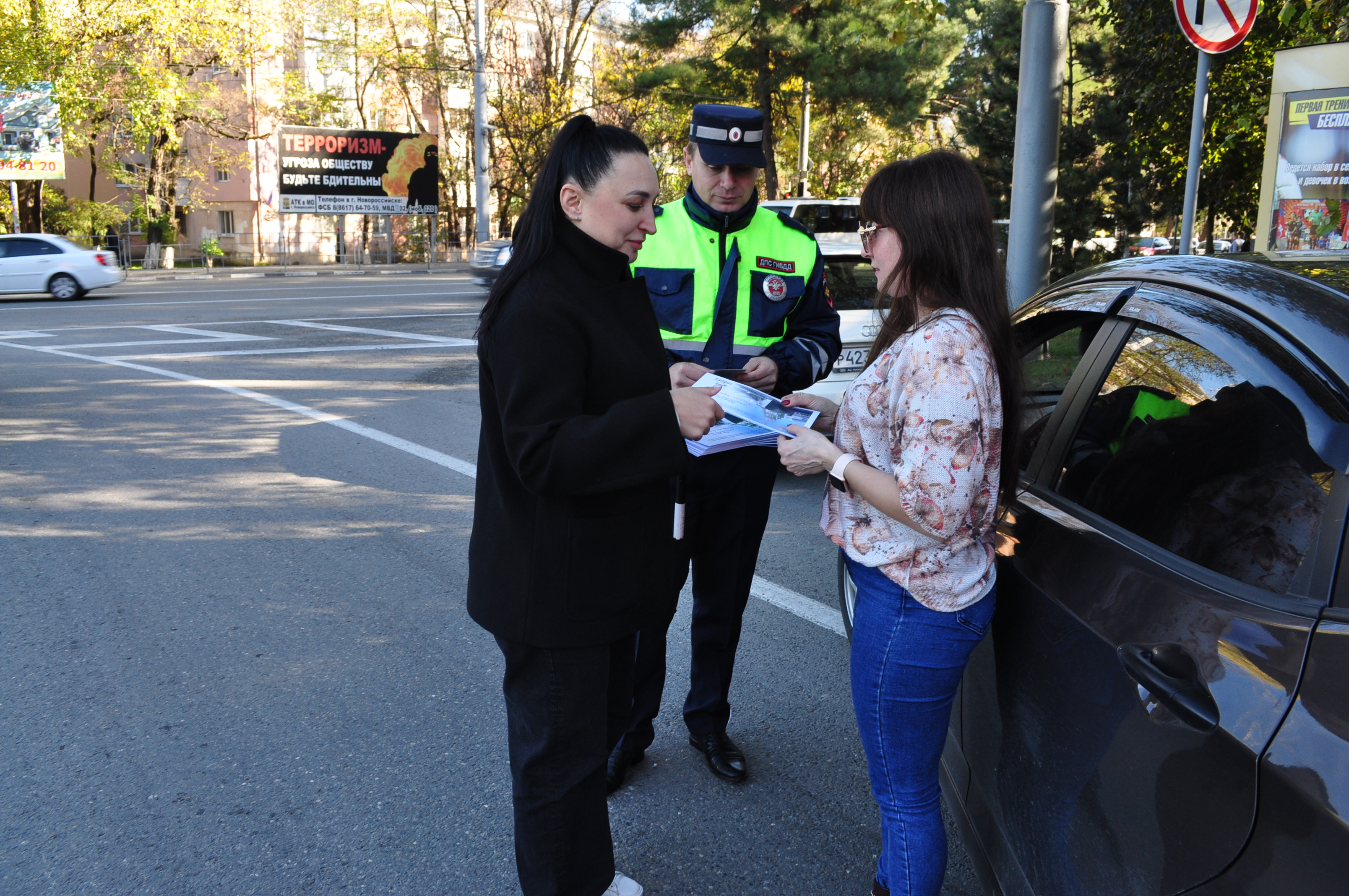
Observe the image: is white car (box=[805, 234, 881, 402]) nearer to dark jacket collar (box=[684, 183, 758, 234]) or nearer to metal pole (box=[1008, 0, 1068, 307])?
metal pole (box=[1008, 0, 1068, 307])

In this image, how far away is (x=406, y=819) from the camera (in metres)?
3.02

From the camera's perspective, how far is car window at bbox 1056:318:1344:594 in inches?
63.4

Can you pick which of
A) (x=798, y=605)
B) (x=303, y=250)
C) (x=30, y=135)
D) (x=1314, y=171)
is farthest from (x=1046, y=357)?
(x=303, y=250)

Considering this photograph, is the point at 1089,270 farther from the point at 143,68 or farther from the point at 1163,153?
the point at 143,68

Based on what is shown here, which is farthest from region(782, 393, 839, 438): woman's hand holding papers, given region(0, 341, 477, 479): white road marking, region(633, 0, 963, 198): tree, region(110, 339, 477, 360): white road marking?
region(633, 0, 963, 198): tree

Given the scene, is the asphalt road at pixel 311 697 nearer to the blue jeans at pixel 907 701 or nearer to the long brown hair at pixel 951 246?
the blue jeans at pixel 907 701

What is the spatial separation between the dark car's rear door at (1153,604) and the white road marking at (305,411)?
3965 millimetres

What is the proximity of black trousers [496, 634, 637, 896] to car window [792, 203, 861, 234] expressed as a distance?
31.4ft

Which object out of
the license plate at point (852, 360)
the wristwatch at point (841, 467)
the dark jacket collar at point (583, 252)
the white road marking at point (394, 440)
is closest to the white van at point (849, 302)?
the license plate at point (852, 360)

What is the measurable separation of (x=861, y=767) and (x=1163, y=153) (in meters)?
12.3

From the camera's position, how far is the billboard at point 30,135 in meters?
30.5

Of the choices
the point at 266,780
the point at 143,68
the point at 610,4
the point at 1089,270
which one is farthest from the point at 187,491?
the point at 610,4

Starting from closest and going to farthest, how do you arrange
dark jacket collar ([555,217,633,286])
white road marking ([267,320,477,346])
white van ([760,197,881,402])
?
dark jacket collar ([555,217,633,286]), white van ([760,197,881,402]), white road marking ([267,320,477,346])

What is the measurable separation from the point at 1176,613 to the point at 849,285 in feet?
18.1
